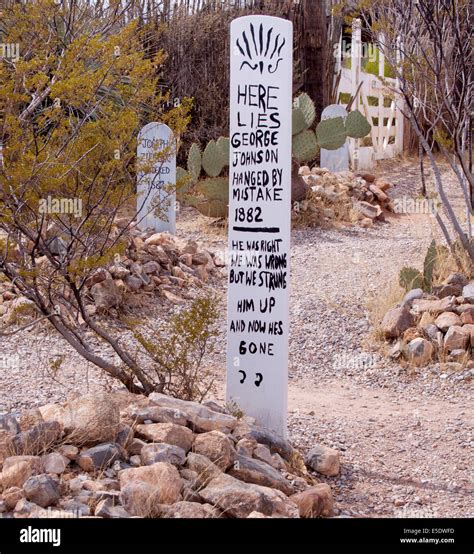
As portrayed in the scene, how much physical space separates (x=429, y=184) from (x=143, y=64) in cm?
945

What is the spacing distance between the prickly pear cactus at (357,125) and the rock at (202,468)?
7821mm

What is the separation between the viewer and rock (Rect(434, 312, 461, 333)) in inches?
244

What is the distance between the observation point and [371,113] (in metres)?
15.1

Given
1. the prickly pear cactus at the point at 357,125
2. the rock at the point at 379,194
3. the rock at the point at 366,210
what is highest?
the prickly pear cactus at the point at 357,125

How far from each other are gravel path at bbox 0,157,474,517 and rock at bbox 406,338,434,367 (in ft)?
0.35

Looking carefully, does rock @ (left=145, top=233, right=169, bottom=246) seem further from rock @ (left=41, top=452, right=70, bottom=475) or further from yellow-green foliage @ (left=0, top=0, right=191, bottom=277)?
rock @ (left=41, top=452, right=70, bottom=475)

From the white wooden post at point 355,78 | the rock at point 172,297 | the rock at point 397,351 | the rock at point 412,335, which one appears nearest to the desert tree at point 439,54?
the rock at point 412,335

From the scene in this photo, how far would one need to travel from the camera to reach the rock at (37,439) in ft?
11.7

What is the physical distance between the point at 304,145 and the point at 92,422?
751 centimetres

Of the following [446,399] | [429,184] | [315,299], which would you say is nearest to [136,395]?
[446,399]

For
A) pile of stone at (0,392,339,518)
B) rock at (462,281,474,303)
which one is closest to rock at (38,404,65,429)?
pile of stone at (0,392,339,518)
